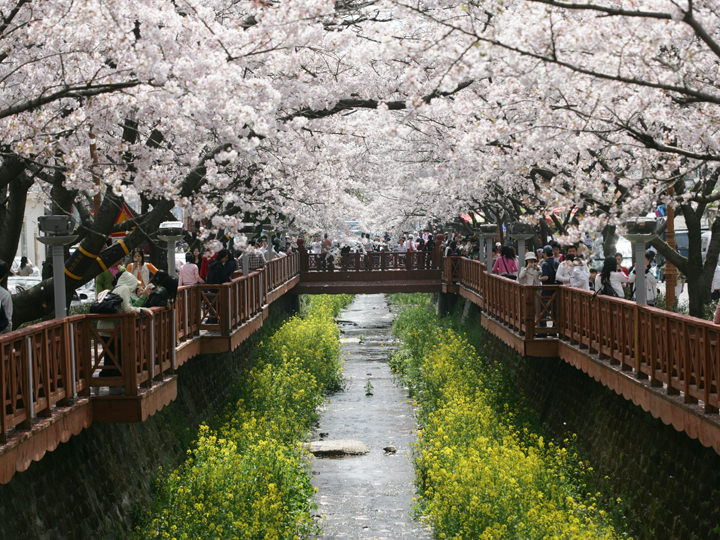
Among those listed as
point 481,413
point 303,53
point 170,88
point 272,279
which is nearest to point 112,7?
point 170,88

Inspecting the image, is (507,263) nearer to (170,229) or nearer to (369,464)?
(369,464)

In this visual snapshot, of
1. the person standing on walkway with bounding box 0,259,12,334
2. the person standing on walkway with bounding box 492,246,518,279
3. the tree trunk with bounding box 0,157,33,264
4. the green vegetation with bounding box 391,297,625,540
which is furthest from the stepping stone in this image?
the person standing on walkway with bounding box 0,259,12,334

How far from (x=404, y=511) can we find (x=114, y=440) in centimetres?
653

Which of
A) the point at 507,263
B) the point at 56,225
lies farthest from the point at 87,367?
the point at 507,263

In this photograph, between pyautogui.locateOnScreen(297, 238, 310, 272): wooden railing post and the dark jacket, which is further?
pyautogui.locateOnScreen(297, 238, 310, 272): wooden railing post

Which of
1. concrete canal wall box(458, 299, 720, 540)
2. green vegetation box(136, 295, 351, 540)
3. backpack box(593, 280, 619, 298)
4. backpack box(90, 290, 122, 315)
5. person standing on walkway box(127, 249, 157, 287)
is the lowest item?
green vegetation box(136, 295, 351, 540)

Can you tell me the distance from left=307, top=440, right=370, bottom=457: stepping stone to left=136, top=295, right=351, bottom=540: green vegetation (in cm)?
51

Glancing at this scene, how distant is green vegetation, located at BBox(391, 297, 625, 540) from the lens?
14.1 metres

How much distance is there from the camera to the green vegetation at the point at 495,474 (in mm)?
14141

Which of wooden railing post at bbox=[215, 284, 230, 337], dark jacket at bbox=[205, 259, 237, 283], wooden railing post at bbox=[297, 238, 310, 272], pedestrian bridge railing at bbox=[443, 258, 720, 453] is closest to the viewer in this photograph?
pedestrian bridge railing at bbox=[443, 258, 720, 453]

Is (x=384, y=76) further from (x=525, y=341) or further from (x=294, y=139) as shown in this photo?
(x=525, y=341)

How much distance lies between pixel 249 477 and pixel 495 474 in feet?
13.2

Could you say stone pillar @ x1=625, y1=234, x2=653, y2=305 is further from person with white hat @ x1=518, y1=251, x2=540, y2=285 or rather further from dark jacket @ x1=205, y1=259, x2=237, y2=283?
dark jacket @ x1=205, y1=259, x2=237, y2=283

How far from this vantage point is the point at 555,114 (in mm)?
15023
